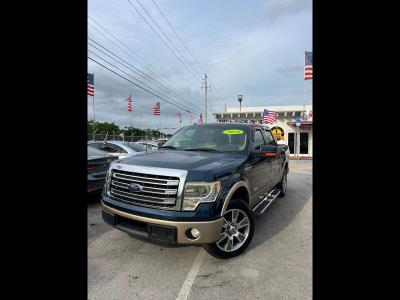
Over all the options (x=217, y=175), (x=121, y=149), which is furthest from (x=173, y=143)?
(x=121, y=149)

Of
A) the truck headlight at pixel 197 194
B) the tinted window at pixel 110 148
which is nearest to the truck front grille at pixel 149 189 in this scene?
the truck headlight at pixel 197 194

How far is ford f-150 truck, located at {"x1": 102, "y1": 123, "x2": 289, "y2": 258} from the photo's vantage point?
2.79 metres

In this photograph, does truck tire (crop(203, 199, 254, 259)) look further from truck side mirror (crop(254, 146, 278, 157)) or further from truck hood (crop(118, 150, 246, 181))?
truck side mirror (crop(254, 146, 278, 157))

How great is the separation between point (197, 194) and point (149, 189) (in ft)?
1.90

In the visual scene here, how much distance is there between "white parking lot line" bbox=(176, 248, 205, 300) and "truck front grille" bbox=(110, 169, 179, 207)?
2.79 feet

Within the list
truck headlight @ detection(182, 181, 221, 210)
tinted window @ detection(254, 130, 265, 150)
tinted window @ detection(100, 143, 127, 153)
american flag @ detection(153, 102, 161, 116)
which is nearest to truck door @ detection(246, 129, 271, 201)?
tinted window @ detection(254, 130, 265, 150)

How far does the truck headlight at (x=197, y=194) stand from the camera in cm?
282

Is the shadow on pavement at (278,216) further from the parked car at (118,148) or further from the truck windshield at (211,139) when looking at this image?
the parked car at (118,148)

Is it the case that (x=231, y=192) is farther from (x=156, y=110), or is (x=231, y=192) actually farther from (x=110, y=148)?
(x=156, y=110)

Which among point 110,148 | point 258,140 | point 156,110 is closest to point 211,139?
point 258,140

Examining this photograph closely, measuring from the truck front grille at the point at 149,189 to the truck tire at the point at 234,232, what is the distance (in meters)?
0.78
